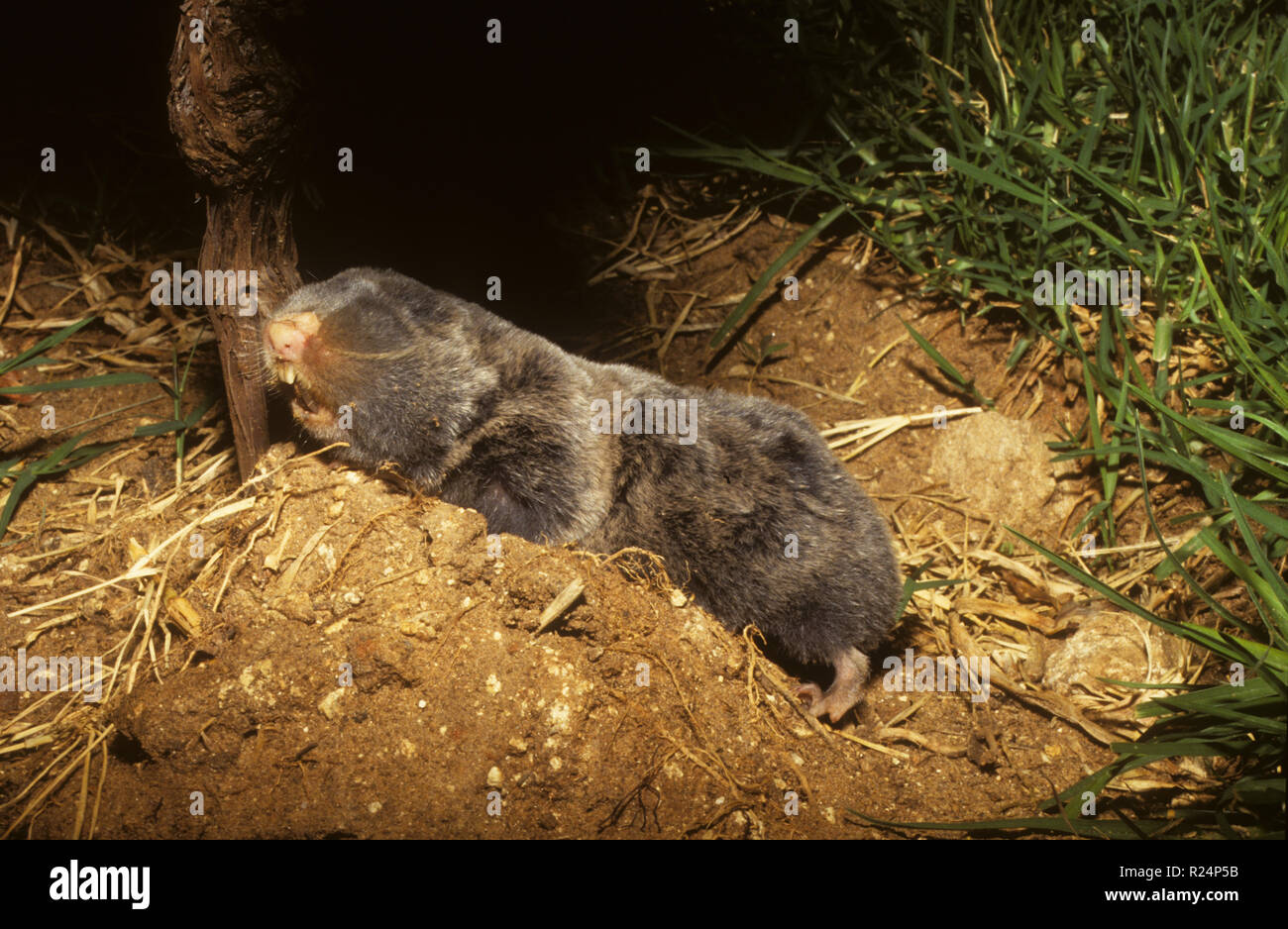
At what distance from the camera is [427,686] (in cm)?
246

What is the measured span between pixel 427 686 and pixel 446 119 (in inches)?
109

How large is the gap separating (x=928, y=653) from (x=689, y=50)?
9.70 ft

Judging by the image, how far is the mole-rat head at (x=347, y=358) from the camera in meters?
2.76

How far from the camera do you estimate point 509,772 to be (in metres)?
Result: 2.37

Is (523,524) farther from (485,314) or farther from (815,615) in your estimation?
(815,615)

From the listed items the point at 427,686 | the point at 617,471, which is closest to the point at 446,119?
the point at 617,471

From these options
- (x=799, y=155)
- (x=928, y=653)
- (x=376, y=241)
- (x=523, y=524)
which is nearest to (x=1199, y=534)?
(x=928, y=653)

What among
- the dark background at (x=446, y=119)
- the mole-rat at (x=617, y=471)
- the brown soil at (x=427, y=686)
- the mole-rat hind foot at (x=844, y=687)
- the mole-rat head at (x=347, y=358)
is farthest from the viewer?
the dark background at (x=446, y=119)

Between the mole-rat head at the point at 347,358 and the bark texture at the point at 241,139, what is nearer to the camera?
the bark texture at the point at 241,139

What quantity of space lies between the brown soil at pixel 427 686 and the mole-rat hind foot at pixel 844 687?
9 centimetres

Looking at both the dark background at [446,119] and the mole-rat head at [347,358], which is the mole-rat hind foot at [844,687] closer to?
the mole-rat head at [347,358]

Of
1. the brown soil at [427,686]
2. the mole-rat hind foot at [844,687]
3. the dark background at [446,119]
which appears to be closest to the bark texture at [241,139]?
the brown soil at [427,686]

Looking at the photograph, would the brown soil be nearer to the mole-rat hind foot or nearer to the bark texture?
the mole-rat hind foot

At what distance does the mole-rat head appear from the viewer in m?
2.76
